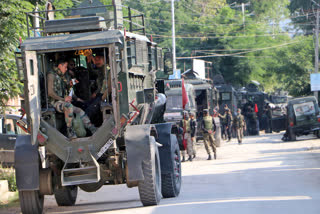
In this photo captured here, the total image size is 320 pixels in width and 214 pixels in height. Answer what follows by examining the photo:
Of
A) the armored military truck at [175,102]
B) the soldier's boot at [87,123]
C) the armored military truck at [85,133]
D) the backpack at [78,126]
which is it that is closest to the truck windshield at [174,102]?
the armored military truck at [175,102]

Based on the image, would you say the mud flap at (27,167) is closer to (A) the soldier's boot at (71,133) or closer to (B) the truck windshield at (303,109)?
(A) the soldier's boot at (71,133)

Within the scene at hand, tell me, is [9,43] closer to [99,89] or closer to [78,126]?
[99,89]

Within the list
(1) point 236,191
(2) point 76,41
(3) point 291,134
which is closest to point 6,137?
(1) point 236,191

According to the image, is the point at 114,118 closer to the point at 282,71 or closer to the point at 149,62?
the point at 149,62

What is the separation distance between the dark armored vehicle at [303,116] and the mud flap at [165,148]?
1951 centimetres

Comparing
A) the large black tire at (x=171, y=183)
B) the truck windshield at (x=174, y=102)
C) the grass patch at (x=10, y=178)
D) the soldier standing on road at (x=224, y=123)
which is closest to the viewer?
the large black tire at (x=171, y=183)

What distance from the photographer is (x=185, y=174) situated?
1925 centimetres

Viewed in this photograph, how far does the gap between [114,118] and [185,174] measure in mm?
8509

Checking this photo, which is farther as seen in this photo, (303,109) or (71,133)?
(303,109)

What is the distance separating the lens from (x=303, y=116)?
105ft

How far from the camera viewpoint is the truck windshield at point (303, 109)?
32125mm

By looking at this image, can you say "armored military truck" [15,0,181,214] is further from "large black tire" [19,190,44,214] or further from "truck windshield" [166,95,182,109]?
"truck windshield" [166,95,182,109]

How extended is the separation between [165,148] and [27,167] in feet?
11.0

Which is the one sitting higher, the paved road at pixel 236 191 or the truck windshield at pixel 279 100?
the paved road at pixel 236 191
